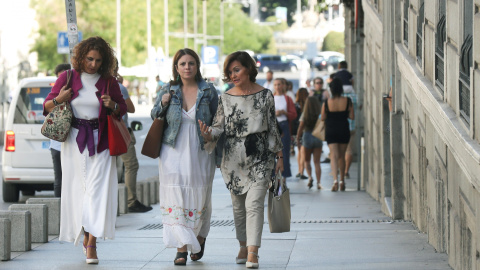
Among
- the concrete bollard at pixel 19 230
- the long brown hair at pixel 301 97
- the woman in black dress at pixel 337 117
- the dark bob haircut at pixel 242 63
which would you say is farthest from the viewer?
the long brown hair at pixel 301 97

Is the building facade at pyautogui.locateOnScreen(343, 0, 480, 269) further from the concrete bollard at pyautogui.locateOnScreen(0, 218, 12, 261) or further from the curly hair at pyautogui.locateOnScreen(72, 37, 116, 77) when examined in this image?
the concrete bollard at pyautogui.locateOnScreen(0, 218, 12, 261)

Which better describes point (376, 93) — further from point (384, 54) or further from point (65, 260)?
point (65, 260)

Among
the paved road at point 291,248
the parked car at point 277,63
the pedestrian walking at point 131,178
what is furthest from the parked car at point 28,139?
the parked car at point 277,63

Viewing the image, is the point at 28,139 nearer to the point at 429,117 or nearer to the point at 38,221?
the point at 38,221

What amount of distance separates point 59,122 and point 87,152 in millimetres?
340

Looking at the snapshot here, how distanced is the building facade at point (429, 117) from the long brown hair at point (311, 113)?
193 cm

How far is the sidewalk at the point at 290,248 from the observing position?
28.7ft

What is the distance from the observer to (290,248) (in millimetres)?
9805

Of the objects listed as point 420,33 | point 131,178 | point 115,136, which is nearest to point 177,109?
point 115,136

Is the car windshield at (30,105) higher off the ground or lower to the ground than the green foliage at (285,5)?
lower

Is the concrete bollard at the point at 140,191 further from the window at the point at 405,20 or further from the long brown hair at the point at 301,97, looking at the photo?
the long brown hair at the point at 301,97

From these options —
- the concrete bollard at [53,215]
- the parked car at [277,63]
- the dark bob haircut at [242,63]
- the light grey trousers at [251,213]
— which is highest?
the dark bob haircut at [242,63]

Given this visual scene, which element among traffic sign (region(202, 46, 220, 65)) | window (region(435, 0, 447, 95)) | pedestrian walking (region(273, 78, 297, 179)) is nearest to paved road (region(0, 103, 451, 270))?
window (region(435, 0, 447, 95))

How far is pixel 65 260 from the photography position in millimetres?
9094
